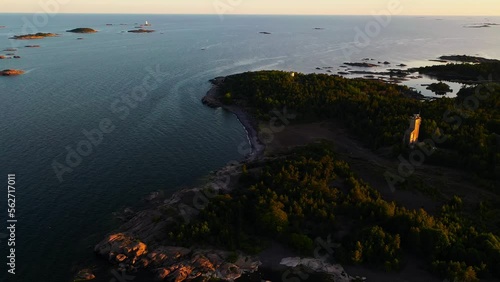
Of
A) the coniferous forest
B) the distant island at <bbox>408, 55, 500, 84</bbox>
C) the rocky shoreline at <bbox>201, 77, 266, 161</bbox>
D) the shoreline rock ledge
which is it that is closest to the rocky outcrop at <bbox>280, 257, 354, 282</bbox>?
the coniferous forest

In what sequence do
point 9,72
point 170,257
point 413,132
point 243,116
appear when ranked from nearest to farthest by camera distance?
1. point 170,257
2. point 413,132
3. point 243,116
4. point 9,72

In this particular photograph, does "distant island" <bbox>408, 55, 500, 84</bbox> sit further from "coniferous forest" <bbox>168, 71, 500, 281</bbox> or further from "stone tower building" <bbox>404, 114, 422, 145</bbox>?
"stone tower building" <bbox>404, 114, 422, 145</bbox>

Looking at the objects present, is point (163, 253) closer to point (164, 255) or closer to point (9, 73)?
point (164, 255)

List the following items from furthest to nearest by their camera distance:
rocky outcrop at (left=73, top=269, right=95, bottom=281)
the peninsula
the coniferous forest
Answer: the coniferous forest < the peninsula < rocky outcrop at (left=73, top=269, right=95, bottom=281)

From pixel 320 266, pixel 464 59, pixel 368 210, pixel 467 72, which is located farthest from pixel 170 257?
pixel 464 59

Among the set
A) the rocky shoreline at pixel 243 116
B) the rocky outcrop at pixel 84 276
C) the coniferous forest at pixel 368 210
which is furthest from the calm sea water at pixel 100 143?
the coniferous forest at pixel 368 210

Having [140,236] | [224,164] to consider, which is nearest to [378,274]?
[140,236]

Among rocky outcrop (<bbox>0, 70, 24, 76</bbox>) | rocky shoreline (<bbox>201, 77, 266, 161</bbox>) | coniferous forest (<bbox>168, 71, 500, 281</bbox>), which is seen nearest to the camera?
coniferous forest (<bbox>168, 71, 500, 281</bbox>)

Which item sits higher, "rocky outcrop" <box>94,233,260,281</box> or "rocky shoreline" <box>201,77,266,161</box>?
"rocky shoreline" <box>201,77,266,161</box>

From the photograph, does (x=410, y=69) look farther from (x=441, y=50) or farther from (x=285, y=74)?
(x=441, y=50)
